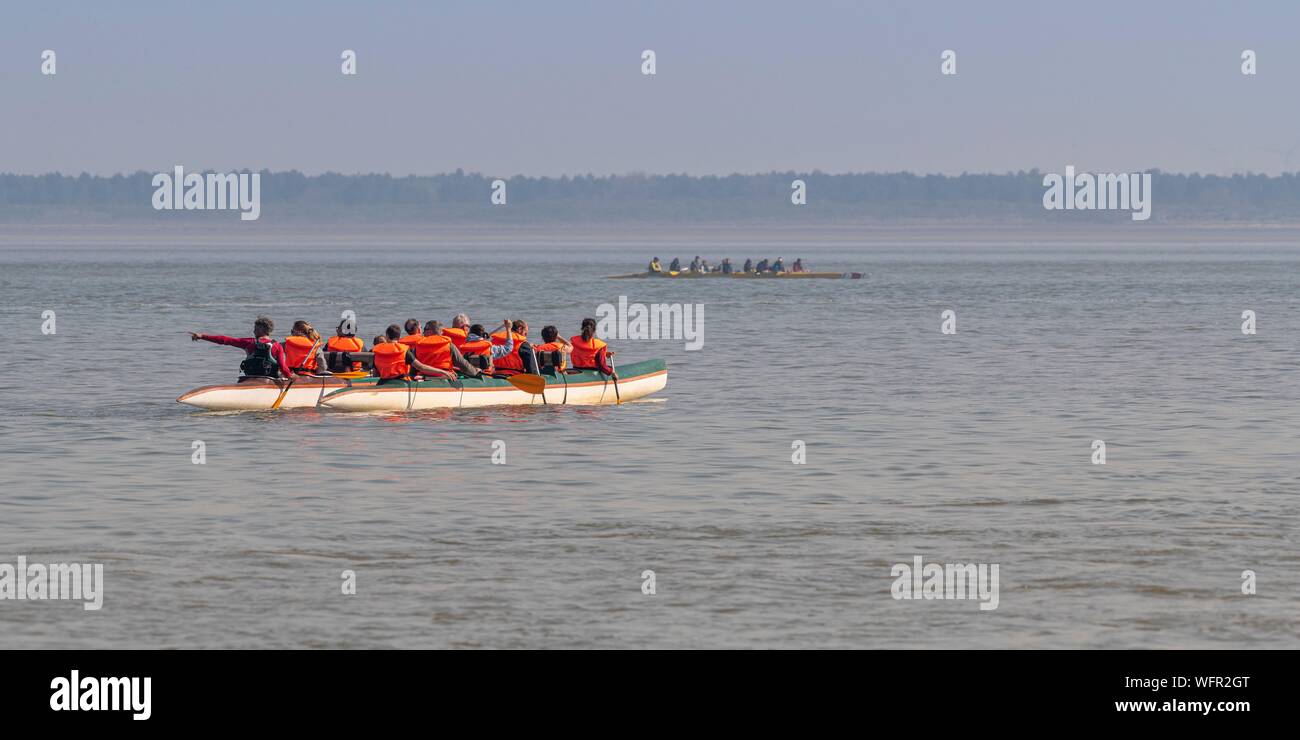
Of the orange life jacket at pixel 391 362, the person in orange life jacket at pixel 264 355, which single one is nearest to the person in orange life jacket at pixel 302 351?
the person in orange life jacket at pixel 264 355

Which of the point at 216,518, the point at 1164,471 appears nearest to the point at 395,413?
the point at 216,518

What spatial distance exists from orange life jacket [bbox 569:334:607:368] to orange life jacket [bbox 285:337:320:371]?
5218 mm

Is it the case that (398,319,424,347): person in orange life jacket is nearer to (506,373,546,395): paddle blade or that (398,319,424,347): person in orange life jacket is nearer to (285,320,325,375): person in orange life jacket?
(285,320,325,375): person in orange life jacket

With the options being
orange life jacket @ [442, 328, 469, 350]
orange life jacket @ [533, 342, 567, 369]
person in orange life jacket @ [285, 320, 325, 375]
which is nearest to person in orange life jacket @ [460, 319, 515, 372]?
orange life jacket @ [442, 328, 469, 350]

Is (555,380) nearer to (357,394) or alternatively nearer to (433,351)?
(433,351)

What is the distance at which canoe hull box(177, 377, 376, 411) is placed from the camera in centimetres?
3212

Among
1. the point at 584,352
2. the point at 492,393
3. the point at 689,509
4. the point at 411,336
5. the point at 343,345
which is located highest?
the point at 411,336

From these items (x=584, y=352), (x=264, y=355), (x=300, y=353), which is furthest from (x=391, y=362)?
(x=584, y=352)

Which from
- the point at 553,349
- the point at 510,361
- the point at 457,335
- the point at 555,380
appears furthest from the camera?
the point at 553,349

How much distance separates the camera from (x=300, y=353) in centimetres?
3247

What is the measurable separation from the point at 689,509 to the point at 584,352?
13.2 metres

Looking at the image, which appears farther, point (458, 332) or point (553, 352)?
point (553, 352)
